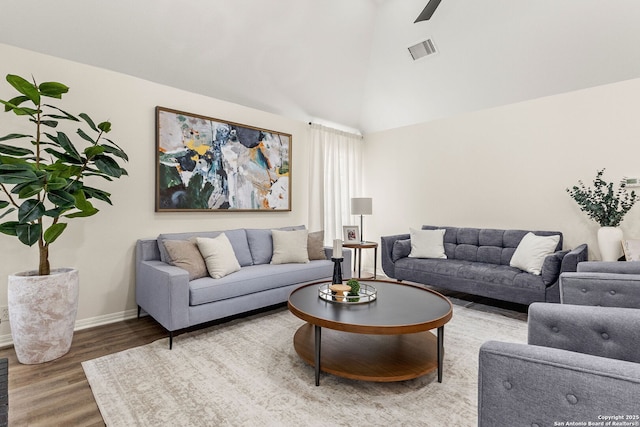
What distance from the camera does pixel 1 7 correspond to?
252 cm

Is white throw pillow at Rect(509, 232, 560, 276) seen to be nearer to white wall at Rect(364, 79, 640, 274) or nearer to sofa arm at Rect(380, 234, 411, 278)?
white wall at Rect(364, 79, 640, 274)

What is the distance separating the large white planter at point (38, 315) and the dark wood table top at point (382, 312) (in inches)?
66.5

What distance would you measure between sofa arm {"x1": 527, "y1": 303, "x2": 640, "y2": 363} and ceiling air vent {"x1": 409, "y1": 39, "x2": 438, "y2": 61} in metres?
3.51

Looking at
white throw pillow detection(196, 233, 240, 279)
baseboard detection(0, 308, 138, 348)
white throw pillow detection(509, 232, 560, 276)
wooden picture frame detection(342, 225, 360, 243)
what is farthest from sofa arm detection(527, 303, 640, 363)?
wooden picture frame detection(342, 225, 360, 243)

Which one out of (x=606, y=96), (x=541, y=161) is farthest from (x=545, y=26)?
(x=541, y=161)

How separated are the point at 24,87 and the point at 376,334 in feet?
9.32

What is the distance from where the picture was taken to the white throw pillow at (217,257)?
10.0 feet

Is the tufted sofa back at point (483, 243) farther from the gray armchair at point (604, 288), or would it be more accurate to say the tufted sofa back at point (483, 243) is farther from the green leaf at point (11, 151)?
the green leaf at point (11, 151)

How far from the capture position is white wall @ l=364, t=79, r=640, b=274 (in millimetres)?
3475

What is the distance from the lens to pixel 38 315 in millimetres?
2316

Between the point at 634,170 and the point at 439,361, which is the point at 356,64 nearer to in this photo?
the point at 634,170

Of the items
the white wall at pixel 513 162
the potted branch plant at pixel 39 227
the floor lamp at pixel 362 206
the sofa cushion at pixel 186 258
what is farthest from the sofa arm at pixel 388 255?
the potted branch plant at pixel 39 227

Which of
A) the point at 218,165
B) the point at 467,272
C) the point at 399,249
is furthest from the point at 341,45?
the point at 467,272

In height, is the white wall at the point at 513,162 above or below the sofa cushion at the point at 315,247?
above
